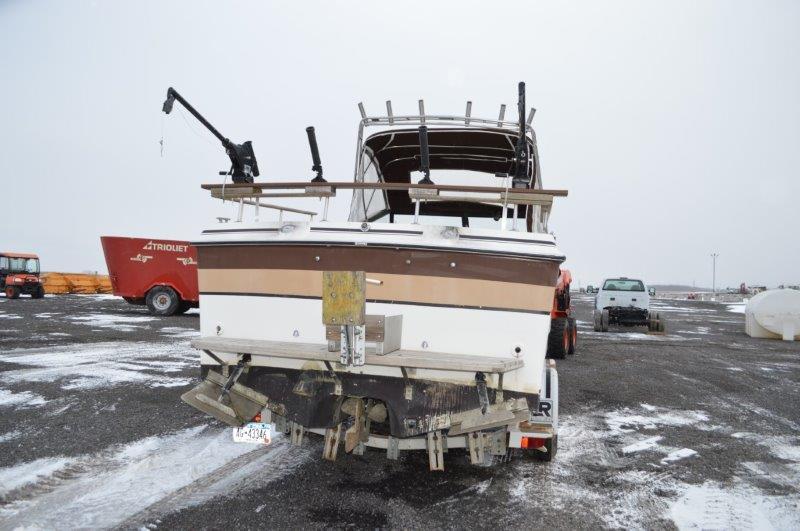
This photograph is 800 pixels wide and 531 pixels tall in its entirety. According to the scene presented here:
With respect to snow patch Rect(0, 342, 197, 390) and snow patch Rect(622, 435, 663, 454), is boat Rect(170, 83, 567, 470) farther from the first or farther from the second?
snow patch Rect(0, 342, 197, 390)

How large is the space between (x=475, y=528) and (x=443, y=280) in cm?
163

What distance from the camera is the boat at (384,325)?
3.34m

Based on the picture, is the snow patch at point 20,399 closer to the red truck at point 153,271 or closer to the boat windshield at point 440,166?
the boat windshield at point 440,166

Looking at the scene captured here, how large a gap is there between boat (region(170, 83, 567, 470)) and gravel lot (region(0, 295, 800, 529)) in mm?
430

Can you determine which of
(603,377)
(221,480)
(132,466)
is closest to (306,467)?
(221,480)

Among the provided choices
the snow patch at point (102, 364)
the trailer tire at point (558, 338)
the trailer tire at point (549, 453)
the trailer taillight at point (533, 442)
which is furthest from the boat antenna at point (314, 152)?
the trailer tire at point (558, 338)

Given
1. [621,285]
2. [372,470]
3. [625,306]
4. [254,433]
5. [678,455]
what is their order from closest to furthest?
[254,433] < [372,470] < [678,455] < [625,306] < [621,285]

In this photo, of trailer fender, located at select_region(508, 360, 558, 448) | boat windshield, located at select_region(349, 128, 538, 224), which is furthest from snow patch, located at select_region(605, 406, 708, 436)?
boat windshield, located at select_region(349, 128, 538, 224)

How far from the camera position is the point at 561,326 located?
10195 millimetres

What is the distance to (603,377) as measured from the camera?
8.98 m

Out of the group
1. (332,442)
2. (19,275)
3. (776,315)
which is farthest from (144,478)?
(19,275)

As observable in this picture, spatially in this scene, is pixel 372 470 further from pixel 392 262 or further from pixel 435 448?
pixel 392 262

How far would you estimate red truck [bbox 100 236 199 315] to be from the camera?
16.6m

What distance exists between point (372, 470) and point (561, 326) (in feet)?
22.2
